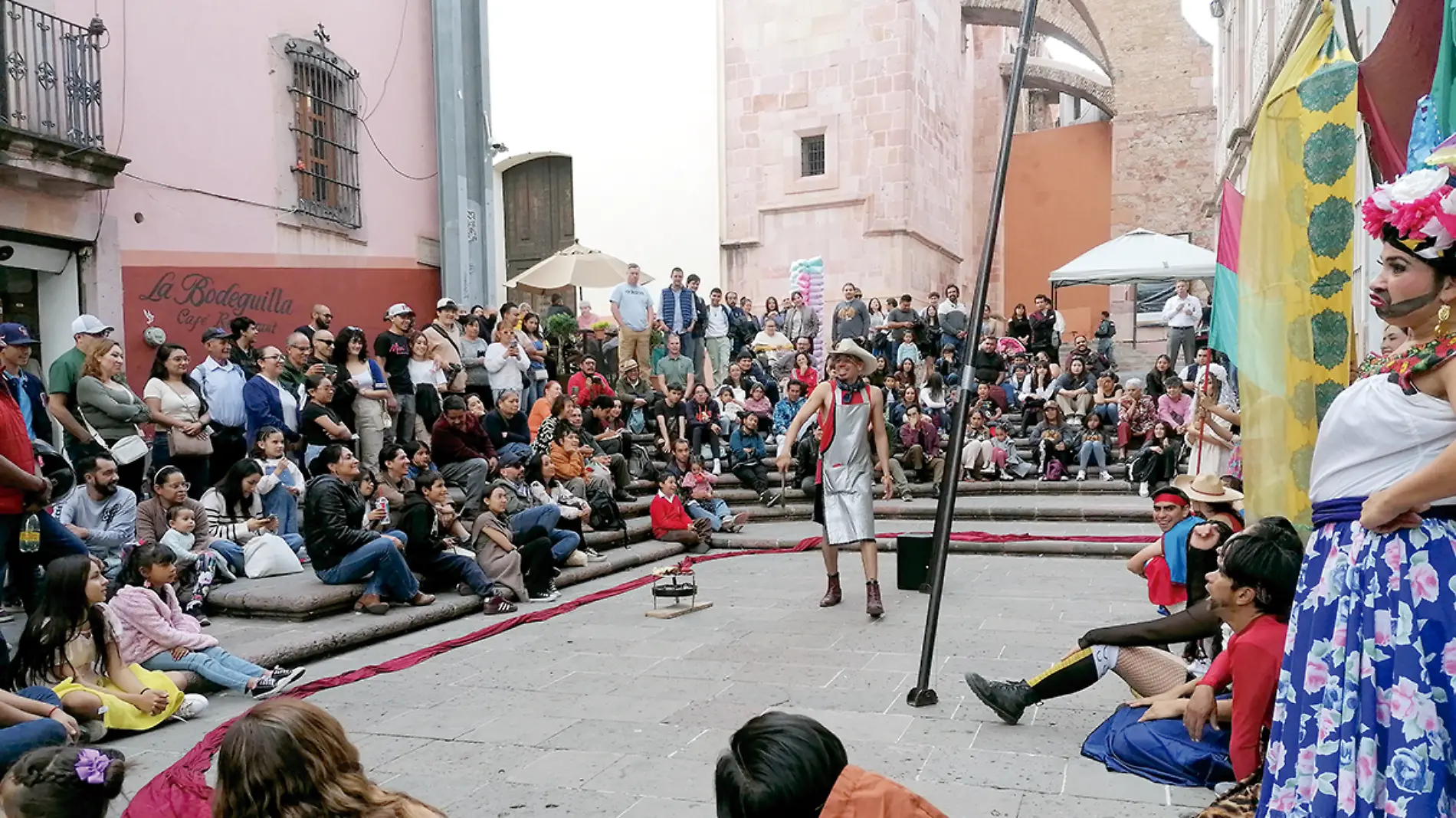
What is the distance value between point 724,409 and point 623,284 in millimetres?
2765

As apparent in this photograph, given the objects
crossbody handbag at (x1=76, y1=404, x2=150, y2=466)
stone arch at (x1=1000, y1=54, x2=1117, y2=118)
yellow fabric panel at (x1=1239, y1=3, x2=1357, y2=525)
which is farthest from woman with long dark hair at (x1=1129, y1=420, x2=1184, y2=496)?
stone arch at (x1=1000, y1=54, x2=1117, y2=118)

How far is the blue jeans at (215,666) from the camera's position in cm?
553

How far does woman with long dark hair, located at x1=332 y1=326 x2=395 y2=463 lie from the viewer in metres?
9.78

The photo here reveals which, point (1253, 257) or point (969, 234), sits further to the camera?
point (969, 234)

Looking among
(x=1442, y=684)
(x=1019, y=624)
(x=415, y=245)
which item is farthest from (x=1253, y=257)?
(x=415, y=245)

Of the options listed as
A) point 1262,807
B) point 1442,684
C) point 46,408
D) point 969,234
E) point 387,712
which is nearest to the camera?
point 1442,684

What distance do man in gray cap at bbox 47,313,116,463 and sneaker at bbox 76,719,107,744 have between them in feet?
11.2

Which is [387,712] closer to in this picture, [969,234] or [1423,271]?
[1423,271]

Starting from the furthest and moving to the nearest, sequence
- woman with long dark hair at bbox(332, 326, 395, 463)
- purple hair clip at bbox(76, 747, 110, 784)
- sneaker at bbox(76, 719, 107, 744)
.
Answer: woman with long dark hair at bbox(332, 326, 395, 463) < sneaker at bbox(76, 719, 107, 744) < purple hair clip at bbox(76, 747, 110, 784)

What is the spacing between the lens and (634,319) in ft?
52.5

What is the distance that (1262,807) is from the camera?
2.54 m

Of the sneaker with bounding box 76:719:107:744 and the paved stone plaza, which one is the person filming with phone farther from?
the sneaker with bounding box 76:719:107:744

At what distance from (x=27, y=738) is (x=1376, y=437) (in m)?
4.68

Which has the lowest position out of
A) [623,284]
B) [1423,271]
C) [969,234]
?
[1423,271]
